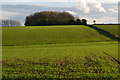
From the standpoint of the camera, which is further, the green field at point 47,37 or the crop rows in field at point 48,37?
the crop rows in field at point 48,37

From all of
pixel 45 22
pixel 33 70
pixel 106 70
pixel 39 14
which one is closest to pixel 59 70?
pixel 33 70

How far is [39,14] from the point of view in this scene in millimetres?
145250

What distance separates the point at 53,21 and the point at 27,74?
106 metres

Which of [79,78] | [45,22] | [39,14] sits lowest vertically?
[79,78]

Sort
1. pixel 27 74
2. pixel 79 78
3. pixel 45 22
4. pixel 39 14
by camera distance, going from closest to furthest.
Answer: pixel 79 78, pixel 27 74, pixel 45 22, pixel 39 14

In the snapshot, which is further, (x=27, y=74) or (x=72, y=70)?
(x=72, y=70)

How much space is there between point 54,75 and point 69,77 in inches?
51.8

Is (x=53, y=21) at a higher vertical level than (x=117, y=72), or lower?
higher

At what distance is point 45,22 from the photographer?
117 metres

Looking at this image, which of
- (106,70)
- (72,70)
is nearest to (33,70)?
(72,70)

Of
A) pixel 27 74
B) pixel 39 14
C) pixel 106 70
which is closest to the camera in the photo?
pixel 27 74

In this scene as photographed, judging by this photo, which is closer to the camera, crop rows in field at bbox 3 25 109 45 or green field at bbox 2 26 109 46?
green field at bbox 2 26 109 46

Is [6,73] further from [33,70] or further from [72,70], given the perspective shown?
[72,70]

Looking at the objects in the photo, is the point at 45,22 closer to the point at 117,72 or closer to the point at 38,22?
the point at 38,22
